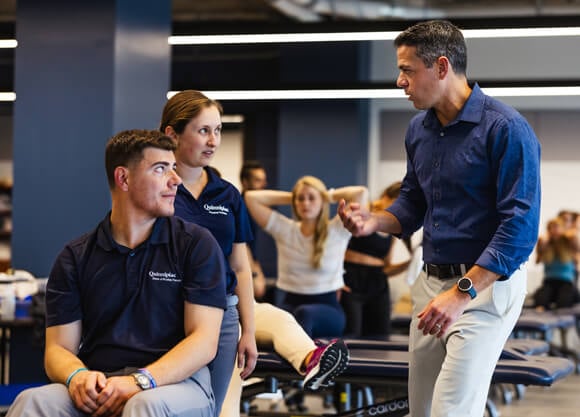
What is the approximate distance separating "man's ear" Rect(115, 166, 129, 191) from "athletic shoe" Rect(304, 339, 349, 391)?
131cm

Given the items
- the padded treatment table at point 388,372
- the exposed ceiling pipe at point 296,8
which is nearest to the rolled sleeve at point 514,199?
the padded treatment table at point 388,372

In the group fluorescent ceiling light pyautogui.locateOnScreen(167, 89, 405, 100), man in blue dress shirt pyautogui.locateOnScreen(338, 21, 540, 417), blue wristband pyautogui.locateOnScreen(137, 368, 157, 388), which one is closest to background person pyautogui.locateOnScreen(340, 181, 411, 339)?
fluorescent ceiling light pyautogui.locateOnScreen(167, 89, 405, 100)

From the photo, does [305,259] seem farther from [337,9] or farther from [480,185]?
[337,9]

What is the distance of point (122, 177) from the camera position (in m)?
2.67

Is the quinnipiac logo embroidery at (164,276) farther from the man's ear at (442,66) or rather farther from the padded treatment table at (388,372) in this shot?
the padded treatment table at (388,372)

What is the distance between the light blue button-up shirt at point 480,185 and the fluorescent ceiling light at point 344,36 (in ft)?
11.2

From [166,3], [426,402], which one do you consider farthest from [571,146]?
[426,402]

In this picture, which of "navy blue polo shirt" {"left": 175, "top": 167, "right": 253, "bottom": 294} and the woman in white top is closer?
"navy blue polo shirt" {"left": 175, "top": 167, "right": 253, "bottom": 294}

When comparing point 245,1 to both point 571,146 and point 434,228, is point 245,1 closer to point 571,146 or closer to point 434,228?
point 571,146

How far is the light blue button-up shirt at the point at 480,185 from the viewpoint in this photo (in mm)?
2545

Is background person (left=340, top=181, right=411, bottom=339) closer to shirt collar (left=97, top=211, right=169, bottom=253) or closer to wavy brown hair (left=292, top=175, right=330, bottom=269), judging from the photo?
wavy brown hair (left=292, top=175, right=330, bottom=269)

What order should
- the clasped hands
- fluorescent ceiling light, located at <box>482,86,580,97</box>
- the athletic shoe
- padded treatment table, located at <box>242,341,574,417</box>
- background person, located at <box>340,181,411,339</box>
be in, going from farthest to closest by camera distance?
fluorescent ceiling light, located at <box>482,86,580,97</box>, background person, located at <box>340,181,411,339</box>, padded treatment table, located at <box>242,341,574,417</box>, the athletic shoe, the clasped hands

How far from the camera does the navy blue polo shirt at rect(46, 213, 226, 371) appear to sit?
103 inches

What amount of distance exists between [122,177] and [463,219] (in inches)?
37.9
